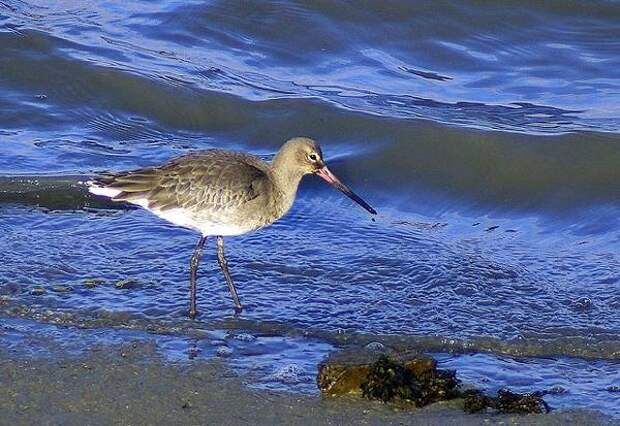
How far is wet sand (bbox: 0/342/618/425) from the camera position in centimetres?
541

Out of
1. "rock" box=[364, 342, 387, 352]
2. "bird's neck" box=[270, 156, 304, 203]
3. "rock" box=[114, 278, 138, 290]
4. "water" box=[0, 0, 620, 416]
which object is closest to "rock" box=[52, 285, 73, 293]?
"water" box=[0, 0, 620, 416]

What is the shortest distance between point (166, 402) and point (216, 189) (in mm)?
1745

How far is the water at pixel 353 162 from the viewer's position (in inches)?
264

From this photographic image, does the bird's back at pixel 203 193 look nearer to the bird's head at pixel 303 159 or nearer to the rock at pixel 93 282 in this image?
the bird's head at pixel 303 159

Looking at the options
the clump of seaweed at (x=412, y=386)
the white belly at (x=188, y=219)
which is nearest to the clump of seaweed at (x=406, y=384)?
the clump of seaweed at (x=412, y=386)

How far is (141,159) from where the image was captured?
9492 mm

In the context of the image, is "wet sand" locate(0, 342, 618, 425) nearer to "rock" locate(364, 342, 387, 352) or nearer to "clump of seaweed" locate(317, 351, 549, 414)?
"clump of seaweed" locate(317, 351, 549, 414)

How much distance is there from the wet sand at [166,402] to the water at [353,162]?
1.21 ft

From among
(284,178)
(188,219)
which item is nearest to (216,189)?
(188,219)

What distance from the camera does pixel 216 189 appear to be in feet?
22.9

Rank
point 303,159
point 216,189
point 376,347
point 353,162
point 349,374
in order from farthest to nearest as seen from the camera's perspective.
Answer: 1. point 353,162
2. point 303,159
3. point 216,189
4. point 376,347
5. point 349,374

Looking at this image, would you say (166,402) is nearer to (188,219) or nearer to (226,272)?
(226,272)

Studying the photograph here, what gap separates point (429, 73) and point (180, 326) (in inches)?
209

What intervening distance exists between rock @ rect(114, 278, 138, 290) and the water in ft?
0.21
